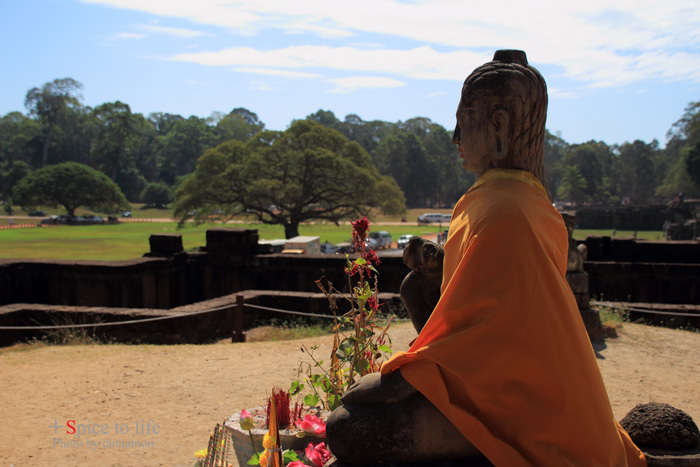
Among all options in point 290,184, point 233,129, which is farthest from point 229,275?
point 233,129

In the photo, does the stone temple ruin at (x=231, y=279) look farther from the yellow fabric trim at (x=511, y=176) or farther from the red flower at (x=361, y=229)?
the yellow fabric trim at (x=511, y=176)

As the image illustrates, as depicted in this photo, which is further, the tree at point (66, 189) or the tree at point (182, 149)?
the tree at point (182, 149)

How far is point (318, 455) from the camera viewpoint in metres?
2.52

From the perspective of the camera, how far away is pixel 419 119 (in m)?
91.1

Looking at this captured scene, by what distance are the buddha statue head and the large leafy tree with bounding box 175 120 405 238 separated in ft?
87.0

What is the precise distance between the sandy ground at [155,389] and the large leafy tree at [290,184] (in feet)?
72.3

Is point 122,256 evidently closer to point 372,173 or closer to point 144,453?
point 372,173

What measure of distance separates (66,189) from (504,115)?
1789 inches

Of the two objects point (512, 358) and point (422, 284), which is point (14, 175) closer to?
point (422, 284)

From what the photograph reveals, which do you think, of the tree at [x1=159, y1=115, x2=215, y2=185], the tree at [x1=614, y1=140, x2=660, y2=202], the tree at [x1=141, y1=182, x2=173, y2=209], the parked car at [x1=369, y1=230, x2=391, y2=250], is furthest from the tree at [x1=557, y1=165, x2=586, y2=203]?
the tree at [x1=159, y1=115, x2=215, y2=185]

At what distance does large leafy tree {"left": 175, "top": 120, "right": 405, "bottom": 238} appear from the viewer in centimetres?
2931

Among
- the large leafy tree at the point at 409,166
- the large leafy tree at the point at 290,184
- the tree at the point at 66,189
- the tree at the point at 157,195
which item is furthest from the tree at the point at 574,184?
the tree at the point at 66,189

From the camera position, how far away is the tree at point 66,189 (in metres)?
41.8

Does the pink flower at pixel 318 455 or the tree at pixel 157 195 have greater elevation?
the tree at pixel 157 195
